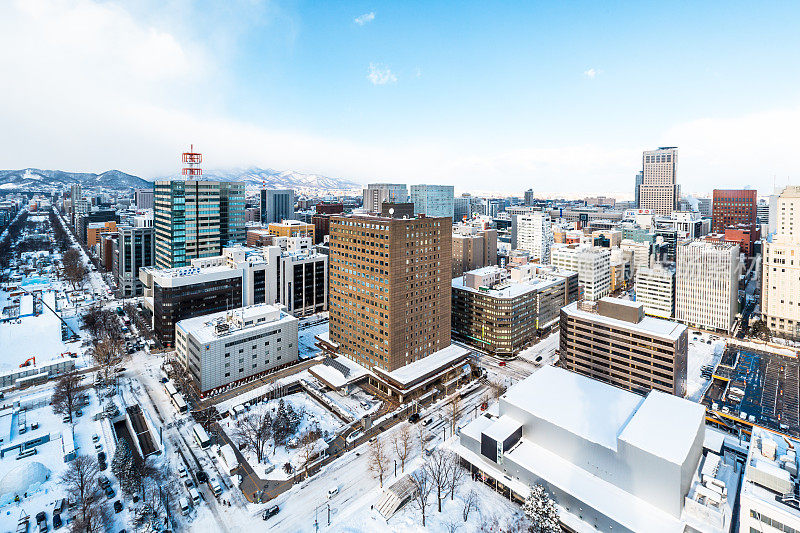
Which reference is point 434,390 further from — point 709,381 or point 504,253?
point 504,253

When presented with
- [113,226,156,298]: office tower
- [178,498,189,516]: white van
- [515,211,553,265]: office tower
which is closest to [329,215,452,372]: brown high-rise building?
[178,498,189,516]: white van

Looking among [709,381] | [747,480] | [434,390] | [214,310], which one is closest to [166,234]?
[214,310]

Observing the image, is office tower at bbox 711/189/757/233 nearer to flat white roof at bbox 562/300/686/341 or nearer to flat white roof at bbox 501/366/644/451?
flat white roof at bbox 562/300/686/341

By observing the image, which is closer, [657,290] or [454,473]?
[454,473]

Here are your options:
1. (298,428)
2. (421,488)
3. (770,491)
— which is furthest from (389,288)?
(770,491)

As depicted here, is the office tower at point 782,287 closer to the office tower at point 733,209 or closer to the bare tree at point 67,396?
the office tower at point 733,209

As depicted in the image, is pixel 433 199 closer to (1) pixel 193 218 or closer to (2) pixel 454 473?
(1) pixel 193 218
